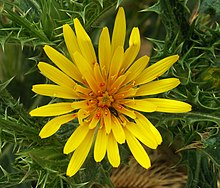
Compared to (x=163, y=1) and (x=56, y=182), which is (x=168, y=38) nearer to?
(x=163, y=1)

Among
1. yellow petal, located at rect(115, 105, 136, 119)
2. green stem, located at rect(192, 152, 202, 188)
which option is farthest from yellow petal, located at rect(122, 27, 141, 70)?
green stem, located at rect(192, 152, 202, 188)

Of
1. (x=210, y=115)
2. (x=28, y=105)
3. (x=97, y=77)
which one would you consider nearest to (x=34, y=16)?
(x=97, y=77)

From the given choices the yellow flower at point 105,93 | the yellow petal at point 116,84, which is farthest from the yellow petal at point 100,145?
the yellow petal at point 116,84

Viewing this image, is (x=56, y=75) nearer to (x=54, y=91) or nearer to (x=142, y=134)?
(x=54, y=91)

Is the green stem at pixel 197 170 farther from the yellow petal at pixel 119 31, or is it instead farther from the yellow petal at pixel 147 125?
the yellow petal at pixel 119 31

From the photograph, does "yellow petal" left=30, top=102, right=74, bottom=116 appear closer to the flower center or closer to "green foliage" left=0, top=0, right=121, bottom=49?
the flower center
